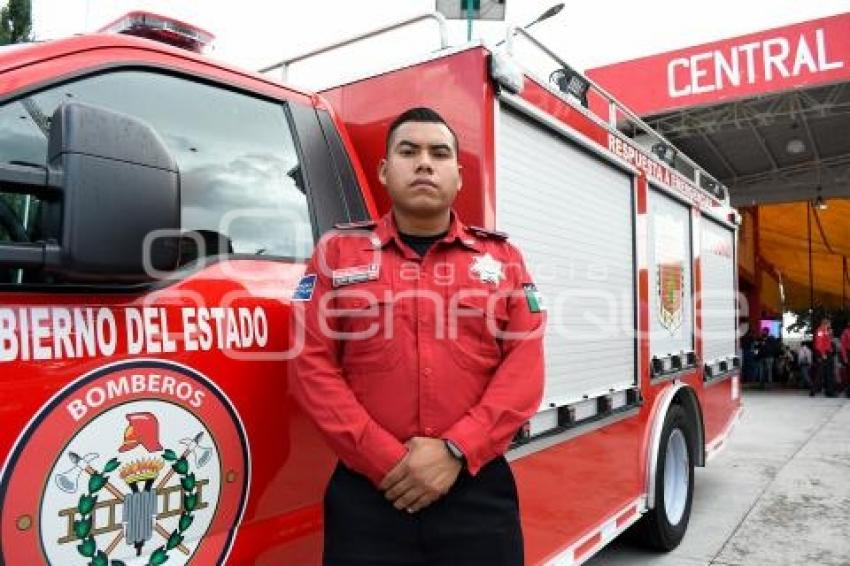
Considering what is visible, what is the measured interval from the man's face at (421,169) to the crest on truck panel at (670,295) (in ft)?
8.61

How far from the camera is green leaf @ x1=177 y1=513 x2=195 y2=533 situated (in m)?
1.63

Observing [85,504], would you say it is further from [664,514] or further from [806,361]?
[806,361]

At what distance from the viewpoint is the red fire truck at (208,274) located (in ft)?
4.49

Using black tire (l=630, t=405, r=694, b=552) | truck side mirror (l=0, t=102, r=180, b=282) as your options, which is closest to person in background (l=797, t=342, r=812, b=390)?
black tire (l=630, t=405, r=694, b=552)

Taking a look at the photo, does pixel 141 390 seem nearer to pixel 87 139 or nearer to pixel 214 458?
pixel 214 458

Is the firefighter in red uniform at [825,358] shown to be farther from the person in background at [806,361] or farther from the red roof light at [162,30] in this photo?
the red roof light at [162,30]

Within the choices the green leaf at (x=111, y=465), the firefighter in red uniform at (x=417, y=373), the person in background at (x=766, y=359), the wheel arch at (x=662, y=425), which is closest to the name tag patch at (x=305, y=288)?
the firefighter in red uniform at (x=417, y=373)

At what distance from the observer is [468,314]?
1887mm

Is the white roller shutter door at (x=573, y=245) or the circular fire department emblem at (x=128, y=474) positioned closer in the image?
the circular fire department emblem at (x=128, y=474)

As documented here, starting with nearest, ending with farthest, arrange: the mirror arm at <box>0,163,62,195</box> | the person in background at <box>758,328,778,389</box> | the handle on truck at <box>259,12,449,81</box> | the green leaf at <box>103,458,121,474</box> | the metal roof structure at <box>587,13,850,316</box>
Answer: the mirror arm at <box>0,163,62,195</box> < the green leaf at <box>103,458,121,474</box> < the handle on truck at <box>259,12,449,81</box> < the metal roof structure at <box>587,13,850,316</box> < the person in background at <box>758,328,778,389</box>

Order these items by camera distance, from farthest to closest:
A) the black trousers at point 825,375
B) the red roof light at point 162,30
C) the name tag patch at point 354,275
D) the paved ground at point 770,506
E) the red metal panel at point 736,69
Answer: the black trousers at point 825,375
the red metal panel at point 736,69
the paved ground at point 770,506
the red roof light at point 162,30
the name tag patch at point 354,275

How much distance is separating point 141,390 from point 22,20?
10.2ft

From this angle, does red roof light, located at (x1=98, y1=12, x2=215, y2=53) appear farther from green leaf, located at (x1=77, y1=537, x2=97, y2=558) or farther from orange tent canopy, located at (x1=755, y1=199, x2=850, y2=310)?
orange tent canopy, located at (x1=755, y1=199, x2=850, y2=310)

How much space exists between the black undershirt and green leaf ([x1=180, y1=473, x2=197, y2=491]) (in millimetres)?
798
